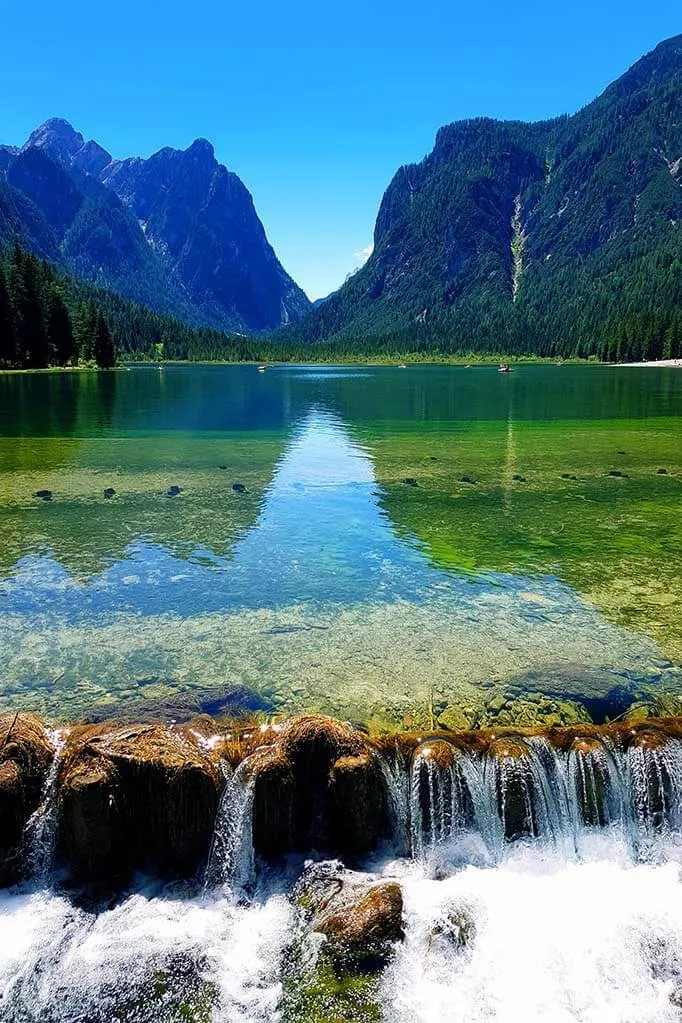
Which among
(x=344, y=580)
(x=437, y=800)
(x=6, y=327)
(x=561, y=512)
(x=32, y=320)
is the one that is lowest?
(x=437, y=800)

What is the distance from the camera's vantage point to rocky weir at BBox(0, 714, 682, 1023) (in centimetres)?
917

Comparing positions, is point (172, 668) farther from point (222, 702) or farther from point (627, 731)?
point (627, 731)

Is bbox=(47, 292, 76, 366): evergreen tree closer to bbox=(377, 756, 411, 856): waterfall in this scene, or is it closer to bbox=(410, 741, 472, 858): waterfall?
bbox=(377, 756, 411, 856): waterfall

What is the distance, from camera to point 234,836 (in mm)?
11453

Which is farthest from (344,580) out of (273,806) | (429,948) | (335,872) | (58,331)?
(58,331)

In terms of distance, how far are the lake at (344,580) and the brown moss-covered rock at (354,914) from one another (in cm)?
343

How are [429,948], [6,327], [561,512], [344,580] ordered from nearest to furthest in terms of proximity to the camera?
1. [429,948]
2. [344,580]
3. [561,512]
4. [6,327]

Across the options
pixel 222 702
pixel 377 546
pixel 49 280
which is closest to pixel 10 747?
pixel 222 702

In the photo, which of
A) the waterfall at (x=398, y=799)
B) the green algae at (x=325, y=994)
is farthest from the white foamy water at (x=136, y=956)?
the waterfall at (x=398, y=799)

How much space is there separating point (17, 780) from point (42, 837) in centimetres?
106

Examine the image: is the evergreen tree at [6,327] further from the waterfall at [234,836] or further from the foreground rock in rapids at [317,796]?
the foreground rock in rapids at [317,796]

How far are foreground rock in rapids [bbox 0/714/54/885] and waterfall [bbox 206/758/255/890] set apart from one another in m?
3.25

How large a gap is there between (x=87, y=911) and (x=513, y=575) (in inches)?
634

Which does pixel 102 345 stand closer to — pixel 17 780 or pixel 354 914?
pixel 17 780
